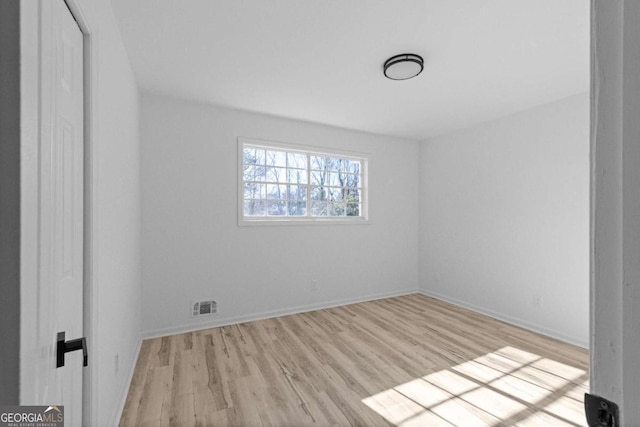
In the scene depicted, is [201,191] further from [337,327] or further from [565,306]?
[565,306]

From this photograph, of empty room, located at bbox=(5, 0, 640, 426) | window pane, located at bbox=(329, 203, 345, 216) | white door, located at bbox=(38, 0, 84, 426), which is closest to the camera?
empty room, located at bbox=(5, 0, 640, 426)

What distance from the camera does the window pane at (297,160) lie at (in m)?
3.85

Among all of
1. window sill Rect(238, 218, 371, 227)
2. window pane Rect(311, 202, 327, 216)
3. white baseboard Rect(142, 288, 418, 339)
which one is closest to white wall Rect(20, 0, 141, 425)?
white baseboard Rect(142, 288, 418, 339)

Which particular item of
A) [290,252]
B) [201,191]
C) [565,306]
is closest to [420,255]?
[565,306]

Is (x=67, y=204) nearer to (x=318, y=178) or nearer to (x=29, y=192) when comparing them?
(x=29, y=192)

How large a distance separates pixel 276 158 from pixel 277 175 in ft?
0.74

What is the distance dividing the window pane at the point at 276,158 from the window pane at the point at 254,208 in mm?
532

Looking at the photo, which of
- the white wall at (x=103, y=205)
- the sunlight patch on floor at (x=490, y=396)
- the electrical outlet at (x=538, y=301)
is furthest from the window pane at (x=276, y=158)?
the electrical outlet at (x=538, y=301)

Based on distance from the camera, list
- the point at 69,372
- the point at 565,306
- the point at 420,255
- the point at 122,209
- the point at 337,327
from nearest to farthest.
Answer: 1. the point at 69,372
2. the point at 122,209
3. the point at 565,306
4. the point at 337,327
5. the point at 420,255

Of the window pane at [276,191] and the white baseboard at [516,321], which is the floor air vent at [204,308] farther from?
the white baseboard at [516,321]

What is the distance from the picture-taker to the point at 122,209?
202cm

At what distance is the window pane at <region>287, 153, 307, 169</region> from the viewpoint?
3.85 m

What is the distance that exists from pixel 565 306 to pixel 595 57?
359 cm

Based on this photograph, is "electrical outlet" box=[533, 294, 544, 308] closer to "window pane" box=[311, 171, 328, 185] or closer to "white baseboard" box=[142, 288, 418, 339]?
"white baseboard" box=[142, 288, 418, 339]
